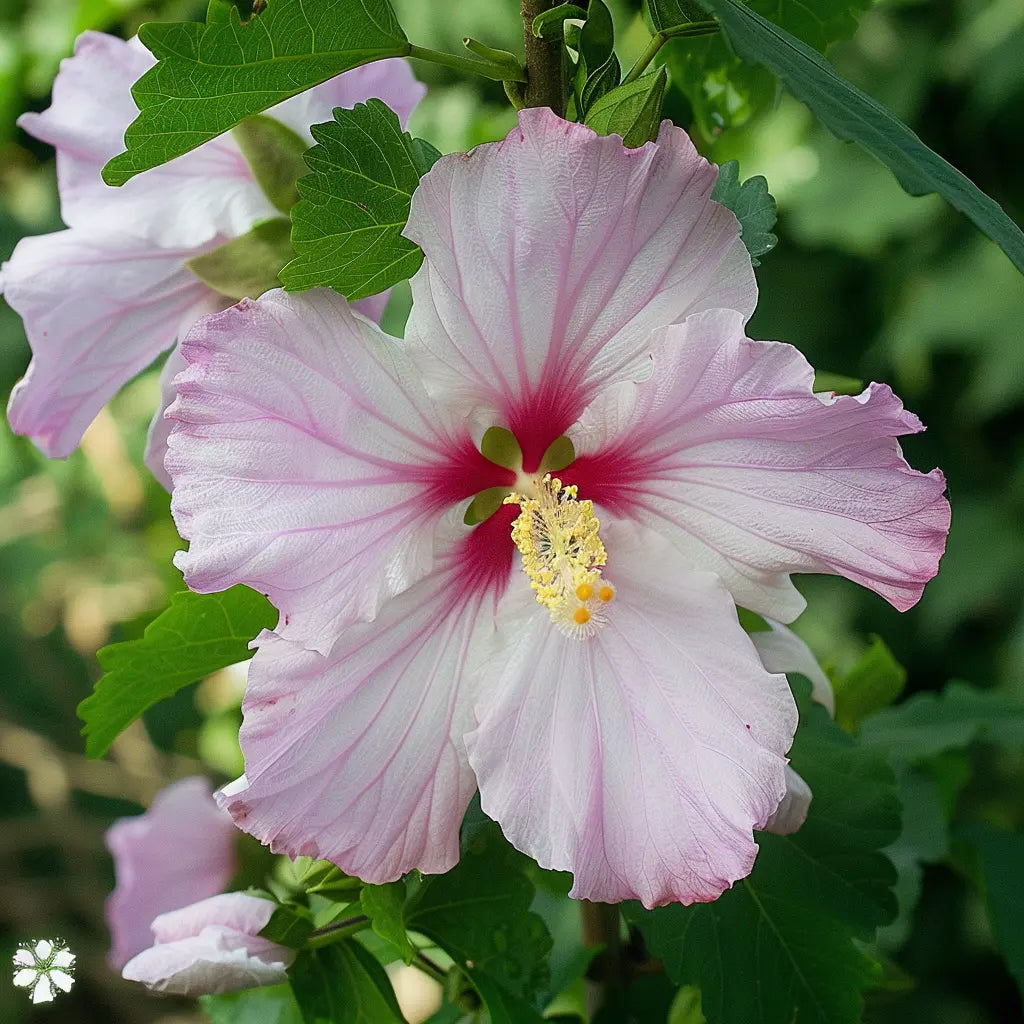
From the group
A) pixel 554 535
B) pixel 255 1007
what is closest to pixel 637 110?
pixel 554 535

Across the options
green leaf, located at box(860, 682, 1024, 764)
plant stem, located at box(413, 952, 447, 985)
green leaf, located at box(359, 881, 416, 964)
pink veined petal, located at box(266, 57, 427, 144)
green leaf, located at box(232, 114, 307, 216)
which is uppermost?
pink veined petal, located at box(266, 57, 427, 144)

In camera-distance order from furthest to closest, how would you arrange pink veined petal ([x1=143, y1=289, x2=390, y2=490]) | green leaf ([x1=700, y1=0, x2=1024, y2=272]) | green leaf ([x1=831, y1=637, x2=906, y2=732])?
green leaf ([x1=831, y1=637, x2=906, y2=732]) → pink veined petal ([x1=143, y1=289, x2=390, y2=490]) → green leaf ([x1=700, y1=0, x2=1024, y2=272])

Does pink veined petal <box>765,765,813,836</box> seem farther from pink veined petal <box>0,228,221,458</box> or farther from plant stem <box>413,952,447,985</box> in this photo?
pink veined petal <box>0,228,221,458</box>

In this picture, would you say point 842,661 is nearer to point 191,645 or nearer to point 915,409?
point 915,409

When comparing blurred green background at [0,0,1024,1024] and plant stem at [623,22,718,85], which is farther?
blurred green background at [0,0,1024,1024]

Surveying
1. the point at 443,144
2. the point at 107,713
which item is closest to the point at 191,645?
the point at 107,713

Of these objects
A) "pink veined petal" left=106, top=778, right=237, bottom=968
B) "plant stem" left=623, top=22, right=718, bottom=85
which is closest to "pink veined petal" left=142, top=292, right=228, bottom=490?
"plant stem" left=623, top=22, right=718, bottom=85

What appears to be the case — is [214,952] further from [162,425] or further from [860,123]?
[860,123]
